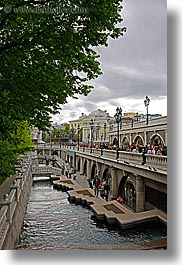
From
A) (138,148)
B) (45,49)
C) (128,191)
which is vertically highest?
(45,49)

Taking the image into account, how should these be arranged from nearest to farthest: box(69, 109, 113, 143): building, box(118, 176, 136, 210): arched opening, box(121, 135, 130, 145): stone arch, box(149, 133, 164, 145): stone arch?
box(69, 109, 113, 143): building < box(118, 176, 136, 210): arched opening < box(149, 133, 164, 145): stone arch < box(121, 135, 130, 145): stone arch

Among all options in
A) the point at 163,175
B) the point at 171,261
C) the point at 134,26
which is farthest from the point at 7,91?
the point at 163,175

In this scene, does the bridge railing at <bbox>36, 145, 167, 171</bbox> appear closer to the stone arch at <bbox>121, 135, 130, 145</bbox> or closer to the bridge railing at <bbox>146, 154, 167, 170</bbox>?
the bridge railing at <bbox>146, 154, 167, 170</bbox>

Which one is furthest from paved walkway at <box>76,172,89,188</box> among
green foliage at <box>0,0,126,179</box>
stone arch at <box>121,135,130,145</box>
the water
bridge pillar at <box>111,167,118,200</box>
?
green foliage at <box>0,0,126,179</box>

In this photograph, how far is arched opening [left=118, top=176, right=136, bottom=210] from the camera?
438 inches

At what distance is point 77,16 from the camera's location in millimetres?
3963

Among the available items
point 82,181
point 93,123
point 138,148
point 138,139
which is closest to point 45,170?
point 82,181

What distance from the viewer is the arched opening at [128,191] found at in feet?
36.5

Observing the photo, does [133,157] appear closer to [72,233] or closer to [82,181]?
[72,233]

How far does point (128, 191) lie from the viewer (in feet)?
39.3

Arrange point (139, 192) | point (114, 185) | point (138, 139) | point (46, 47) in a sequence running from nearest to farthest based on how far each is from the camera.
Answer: point (46, 47) < point (139, 192) < point (114, 185) < point (138, 139)

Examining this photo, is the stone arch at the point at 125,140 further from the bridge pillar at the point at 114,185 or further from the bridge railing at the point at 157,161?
the bridge railing at the point at 157,161

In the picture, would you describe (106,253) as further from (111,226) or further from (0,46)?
(111,226)

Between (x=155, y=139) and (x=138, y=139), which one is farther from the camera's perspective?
(x=138, y=139)
